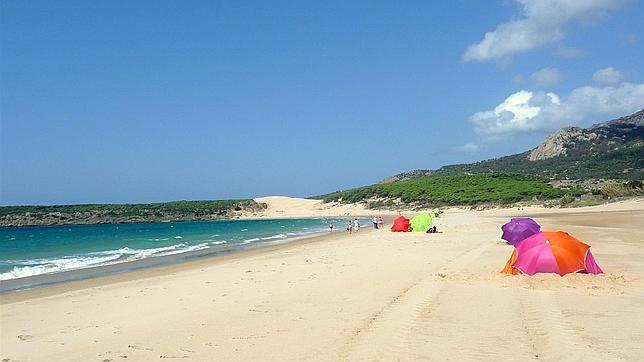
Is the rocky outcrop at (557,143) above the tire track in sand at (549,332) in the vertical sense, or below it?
above

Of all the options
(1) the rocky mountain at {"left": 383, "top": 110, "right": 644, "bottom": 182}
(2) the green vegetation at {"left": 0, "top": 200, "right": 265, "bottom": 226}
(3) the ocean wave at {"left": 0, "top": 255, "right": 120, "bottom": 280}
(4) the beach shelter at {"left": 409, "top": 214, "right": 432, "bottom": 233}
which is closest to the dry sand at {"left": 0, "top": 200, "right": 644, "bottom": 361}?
(3) the ocean wave at {"left": 0, "top": 255, "right": 120, "bottom": 280}

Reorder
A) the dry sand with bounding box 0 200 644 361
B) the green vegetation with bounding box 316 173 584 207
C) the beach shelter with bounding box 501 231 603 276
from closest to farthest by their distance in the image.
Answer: the dry sand with bounding box 0 200 644 361
the beach shelter with bounding box 501 231 603 276
the green vegetation with bounding box 316 173 584 207

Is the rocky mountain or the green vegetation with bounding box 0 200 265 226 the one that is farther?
the green vegetation with bounding box 0 200 265 226

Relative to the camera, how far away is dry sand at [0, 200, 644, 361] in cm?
723

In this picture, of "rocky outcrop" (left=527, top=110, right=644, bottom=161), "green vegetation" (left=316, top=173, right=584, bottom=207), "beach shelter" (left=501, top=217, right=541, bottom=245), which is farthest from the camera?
"rocky outcrop" (left=527, top=110, right=644, bottom=161)

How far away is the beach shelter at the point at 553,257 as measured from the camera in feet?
39.3

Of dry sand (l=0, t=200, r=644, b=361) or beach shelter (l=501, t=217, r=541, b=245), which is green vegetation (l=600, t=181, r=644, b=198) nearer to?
beach shelter (l=501, t=217, r=541, b=245)

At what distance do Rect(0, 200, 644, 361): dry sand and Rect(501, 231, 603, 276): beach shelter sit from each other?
399mm

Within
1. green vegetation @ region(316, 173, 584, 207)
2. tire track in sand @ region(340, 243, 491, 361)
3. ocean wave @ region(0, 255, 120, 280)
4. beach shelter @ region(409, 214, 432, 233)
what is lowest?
tire track in sand @ region(340, 243, 491, 361)

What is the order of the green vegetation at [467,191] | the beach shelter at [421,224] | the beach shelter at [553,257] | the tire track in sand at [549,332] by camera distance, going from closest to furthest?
the tire track in sand at [549,332] → the beach shelter at [553,257] → the beach shelter at [421,224] → the green vegetation at [467,191]

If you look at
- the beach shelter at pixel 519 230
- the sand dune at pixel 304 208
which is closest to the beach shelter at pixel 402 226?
the beach shelter at pixel 519 230

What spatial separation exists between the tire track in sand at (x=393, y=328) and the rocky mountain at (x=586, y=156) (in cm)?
9025

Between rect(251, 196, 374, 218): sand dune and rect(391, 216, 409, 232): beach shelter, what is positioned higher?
rect(251, 196, 374, 218): sand dune

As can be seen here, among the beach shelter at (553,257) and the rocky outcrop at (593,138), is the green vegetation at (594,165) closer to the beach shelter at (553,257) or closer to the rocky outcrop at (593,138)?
the rocky outcrop at (593,138)
